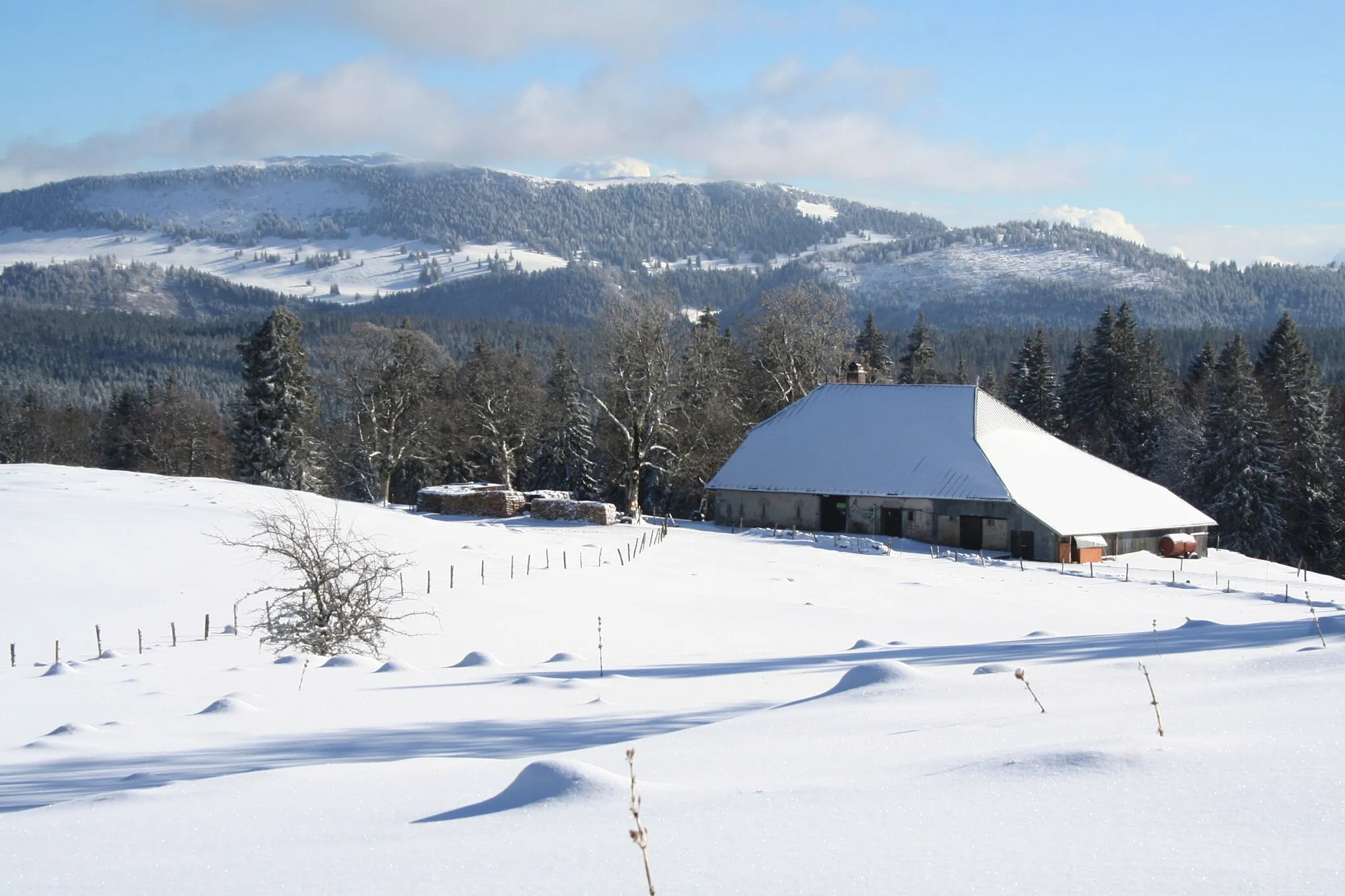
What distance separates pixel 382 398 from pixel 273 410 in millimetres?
5563

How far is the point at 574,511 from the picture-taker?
4666cm

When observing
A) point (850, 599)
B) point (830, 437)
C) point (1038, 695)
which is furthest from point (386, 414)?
point (1038, 695)

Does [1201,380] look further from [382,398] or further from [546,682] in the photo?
[546,682]

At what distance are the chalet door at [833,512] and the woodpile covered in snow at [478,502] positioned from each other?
43.7 feet

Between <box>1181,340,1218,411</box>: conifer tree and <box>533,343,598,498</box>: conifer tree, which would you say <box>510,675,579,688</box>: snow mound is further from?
<box>1181,340,1218,411</box>: conifer tree

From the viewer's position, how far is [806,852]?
4355 mm

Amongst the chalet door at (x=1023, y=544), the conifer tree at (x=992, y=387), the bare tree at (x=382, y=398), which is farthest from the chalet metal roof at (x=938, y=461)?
the bare tree at (x=382, y=398)

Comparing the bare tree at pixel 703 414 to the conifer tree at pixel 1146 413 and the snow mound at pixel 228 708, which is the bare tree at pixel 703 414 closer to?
the conifer tree at pixel 1146 413

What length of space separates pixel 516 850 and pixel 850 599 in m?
22.5

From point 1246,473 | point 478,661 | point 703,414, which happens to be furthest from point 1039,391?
point 478,661

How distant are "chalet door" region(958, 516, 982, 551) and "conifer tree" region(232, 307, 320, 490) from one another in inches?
1248

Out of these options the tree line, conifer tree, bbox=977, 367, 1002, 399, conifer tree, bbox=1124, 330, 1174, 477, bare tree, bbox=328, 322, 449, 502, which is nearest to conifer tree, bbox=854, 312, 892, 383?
the tree line

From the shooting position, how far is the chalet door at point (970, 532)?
44.2 meters

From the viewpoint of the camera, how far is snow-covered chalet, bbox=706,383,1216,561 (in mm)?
43500
